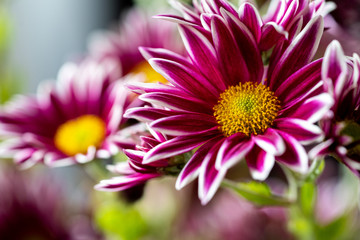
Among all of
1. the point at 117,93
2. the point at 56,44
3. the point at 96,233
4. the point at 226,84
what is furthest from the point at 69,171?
the point at 226,84

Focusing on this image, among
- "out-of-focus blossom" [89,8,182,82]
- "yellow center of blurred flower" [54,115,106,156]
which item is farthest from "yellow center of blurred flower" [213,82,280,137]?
"out-of-focus blossom" [89,8,182,82]

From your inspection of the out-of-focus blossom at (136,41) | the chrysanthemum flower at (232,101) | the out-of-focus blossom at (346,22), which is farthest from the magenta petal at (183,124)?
the out-of-focus blossom at (136,41)

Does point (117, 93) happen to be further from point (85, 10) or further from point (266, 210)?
point (85, 10)

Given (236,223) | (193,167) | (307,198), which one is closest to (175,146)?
(193,167)

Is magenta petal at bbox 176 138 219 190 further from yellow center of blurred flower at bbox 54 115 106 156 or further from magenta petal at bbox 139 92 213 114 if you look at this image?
yellow center of blurred flower at bbox 54 115 106 156

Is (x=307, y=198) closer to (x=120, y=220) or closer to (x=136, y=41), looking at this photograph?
(x=120, y=220)
